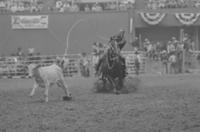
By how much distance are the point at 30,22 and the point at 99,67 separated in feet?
53.5

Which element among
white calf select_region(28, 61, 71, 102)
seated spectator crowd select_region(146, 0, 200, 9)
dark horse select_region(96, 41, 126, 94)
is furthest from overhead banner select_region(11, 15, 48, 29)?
white calf select_region(28, 61, 71, 102)

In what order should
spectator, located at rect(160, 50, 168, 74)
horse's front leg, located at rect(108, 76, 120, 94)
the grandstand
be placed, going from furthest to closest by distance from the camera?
1. the grandstand
2. spectator, located at rect(160, 50, 168, 74)
3. horse's front leg, located at rect(108, 76, 120, 94)

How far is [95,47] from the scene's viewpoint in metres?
26.7

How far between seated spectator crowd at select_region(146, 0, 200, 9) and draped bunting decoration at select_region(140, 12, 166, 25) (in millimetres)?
509

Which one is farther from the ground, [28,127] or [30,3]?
[30,3]

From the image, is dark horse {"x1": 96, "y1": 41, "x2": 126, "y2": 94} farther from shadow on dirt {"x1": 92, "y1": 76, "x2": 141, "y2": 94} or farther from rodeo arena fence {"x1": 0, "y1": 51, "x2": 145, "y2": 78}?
rodeo arena fence {"x1": 0, "y1": 51, "x2": 145, "y2": 78}

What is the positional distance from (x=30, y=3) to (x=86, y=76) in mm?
9265

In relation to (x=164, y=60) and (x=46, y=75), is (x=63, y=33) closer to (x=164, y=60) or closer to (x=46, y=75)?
(x=164, y=60)

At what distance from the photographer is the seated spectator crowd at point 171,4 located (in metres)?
32.2

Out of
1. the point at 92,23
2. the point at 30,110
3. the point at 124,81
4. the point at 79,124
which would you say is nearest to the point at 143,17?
the point at 92,23

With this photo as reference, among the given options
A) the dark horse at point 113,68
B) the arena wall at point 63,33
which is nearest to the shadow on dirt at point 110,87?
the dark horse at point 113,68

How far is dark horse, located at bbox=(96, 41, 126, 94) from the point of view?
16.4m

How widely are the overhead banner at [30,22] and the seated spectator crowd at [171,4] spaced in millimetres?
6750

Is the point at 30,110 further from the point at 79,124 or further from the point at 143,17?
the point at 143,17
